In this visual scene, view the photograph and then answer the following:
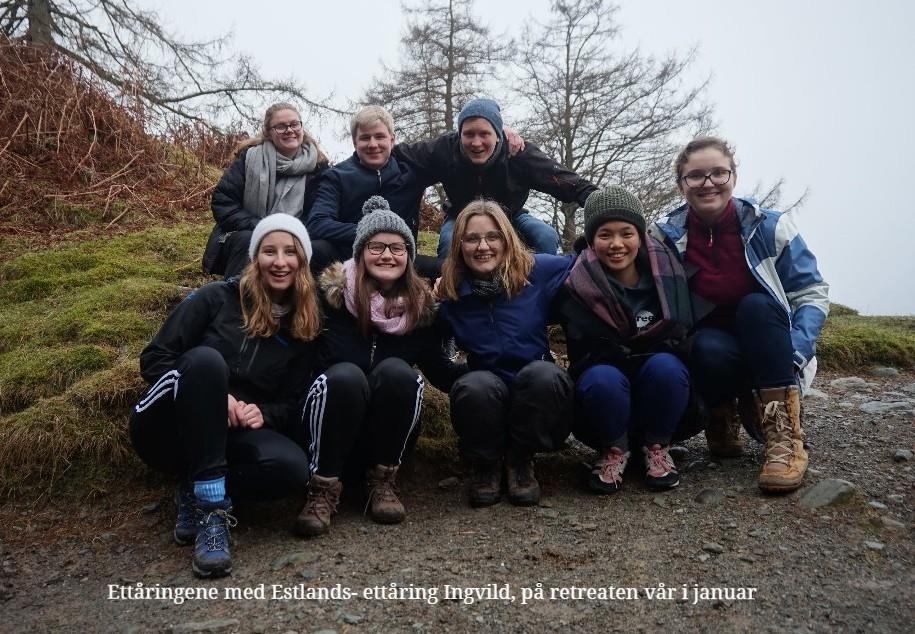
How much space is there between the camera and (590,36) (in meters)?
12.7

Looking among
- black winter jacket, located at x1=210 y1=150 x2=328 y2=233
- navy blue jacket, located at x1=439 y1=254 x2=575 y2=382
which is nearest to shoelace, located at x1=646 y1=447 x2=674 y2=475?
navy blue jacket, located at x1=439 y1=254 x2=575 y2=382

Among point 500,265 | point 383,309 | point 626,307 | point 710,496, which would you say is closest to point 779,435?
point 710,496

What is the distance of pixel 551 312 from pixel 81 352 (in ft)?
9.98

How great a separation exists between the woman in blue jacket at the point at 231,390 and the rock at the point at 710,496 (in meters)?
2.02

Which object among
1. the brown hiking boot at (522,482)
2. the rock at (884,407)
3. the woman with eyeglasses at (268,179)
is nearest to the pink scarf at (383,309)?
the brown hiking boot at (522,482)

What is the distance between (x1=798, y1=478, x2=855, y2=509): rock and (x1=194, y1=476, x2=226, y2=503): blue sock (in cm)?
275

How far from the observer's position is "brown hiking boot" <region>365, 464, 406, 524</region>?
328 centimetres

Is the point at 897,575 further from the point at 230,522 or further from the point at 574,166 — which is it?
the point at 574,166

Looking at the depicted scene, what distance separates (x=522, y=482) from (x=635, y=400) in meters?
0.77

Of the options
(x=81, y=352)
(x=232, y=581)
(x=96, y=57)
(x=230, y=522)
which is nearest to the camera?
(x=232, y=581)

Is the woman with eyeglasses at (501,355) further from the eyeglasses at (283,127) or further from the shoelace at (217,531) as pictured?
the eyeglasses at (283,127)

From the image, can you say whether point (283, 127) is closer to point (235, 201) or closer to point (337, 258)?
point (235, 201)

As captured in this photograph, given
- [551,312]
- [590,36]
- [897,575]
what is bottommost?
[897,575]

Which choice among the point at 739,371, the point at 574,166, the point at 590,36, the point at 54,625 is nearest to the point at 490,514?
the point at 739,371
